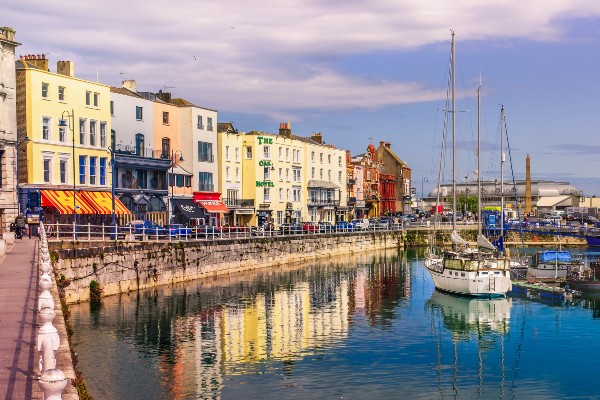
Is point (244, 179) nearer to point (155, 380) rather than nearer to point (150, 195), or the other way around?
point (150, 195)

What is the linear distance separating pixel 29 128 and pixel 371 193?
8948 centimetres

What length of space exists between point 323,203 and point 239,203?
77.5ft

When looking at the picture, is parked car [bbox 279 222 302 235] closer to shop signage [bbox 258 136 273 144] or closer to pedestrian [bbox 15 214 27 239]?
shop signage [bbox 258 136 273 144]

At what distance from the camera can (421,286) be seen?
2355 inches

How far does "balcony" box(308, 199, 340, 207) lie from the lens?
367 feet

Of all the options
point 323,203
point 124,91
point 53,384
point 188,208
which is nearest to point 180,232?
point 188,208

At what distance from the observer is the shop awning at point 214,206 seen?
8450cm

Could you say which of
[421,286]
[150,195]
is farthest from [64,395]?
[150,195]

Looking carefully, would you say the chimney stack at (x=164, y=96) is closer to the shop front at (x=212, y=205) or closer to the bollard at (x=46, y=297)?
the shop front at (x=212, y=205)

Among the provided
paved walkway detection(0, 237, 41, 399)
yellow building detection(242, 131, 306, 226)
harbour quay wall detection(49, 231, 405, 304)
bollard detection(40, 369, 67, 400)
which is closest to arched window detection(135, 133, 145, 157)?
harbour quay wall detection(49, 231, 405, 304)

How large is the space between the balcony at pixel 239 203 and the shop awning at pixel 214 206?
3078 mm

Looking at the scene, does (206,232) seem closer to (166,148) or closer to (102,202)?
(102,202)

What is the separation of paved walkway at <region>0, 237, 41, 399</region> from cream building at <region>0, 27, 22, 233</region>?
48.3 ft

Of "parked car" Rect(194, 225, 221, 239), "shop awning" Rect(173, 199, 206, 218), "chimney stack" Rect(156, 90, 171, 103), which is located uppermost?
"chimney stack" Rect(156, 90, 171, 103)
